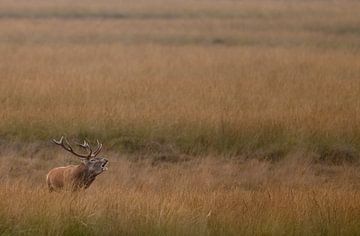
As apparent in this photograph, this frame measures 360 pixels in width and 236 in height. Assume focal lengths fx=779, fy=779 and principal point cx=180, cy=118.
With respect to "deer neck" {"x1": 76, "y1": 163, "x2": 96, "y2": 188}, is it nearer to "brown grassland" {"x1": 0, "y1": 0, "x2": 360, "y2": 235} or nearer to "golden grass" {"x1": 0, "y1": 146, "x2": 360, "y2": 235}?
"golden grass" {"x1": 0, "y1": 146, "x2": 360, "y2": 235}

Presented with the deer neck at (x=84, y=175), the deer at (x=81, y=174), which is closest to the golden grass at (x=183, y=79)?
the deer at (x=81, y=174)

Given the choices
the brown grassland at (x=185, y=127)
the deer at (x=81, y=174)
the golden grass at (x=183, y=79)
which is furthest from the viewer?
the golden grass at (x=183, y=79)

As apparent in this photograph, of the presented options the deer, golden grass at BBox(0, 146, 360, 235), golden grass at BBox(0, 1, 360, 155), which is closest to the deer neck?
the deer

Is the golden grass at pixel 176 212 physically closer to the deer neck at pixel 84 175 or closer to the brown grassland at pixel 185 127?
the brown grassland at pixel 185 127

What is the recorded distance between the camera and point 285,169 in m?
10.8

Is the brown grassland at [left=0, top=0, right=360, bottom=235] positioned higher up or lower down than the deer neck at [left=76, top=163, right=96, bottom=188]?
lower down

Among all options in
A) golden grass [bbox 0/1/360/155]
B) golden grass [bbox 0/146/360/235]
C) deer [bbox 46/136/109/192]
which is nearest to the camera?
golden grass [bbox 0/146/360/235]

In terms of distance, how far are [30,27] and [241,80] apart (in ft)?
37.9

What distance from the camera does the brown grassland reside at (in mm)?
7074

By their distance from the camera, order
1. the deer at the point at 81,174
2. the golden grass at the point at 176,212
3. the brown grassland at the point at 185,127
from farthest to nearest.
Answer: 1. the deer at the point at 81,174
2. the brown grassland at the point at 185,127
3. the golden grass at the point at 176,212

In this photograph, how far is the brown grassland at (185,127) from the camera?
7.07 metres

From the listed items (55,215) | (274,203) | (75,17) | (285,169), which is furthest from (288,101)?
(75,17)

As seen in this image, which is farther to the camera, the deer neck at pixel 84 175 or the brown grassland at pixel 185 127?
the deer neck at pixel 84 175

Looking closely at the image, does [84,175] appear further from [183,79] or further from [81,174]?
[183,79]
